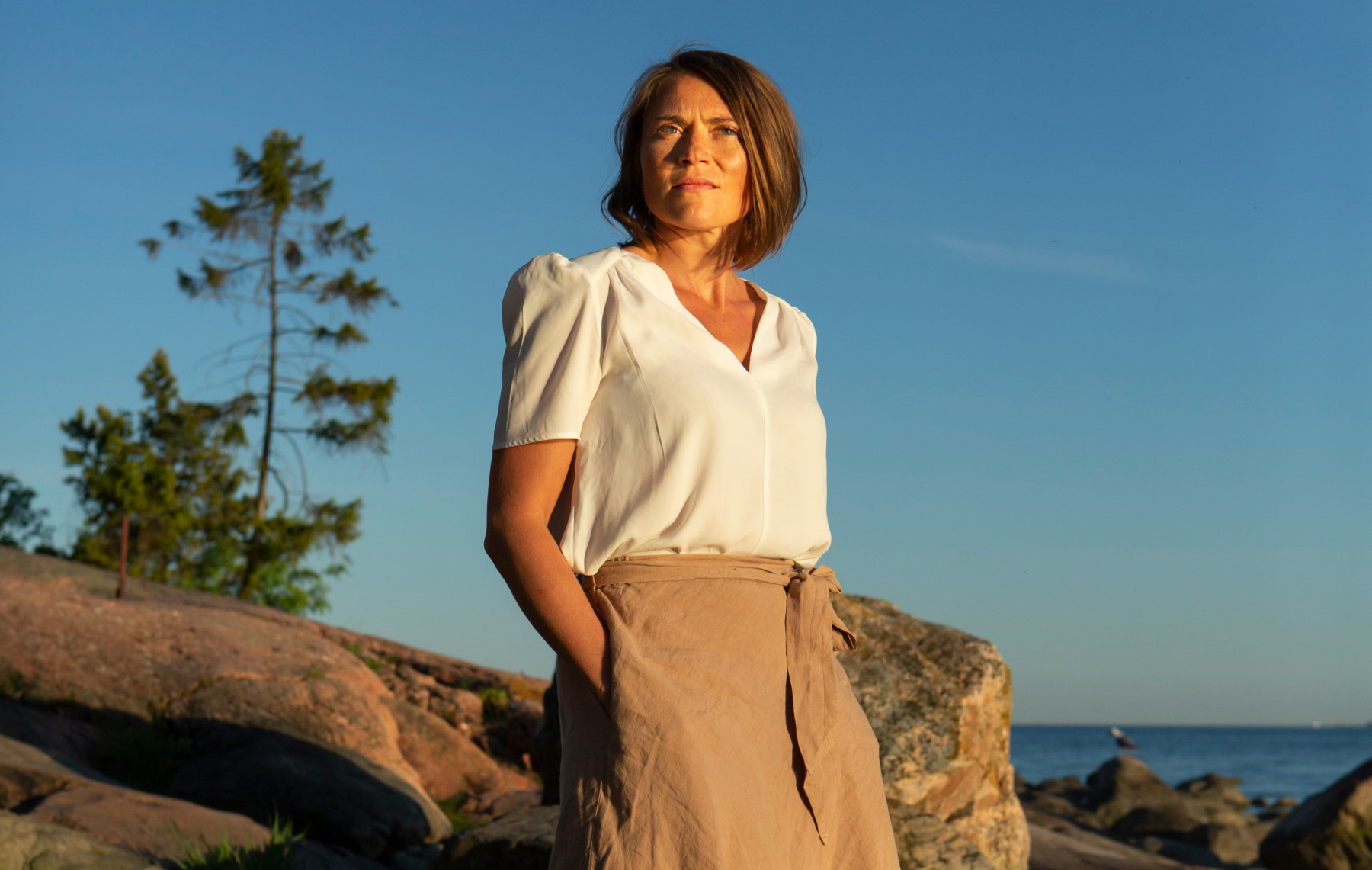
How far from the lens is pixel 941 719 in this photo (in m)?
5.34

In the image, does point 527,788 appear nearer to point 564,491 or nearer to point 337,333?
point 564,491

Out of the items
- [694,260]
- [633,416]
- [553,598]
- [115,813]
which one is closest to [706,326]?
[694,260]

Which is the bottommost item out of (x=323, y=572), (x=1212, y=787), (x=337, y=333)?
(x=1212, y=787)

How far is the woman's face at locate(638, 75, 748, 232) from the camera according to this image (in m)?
2.06

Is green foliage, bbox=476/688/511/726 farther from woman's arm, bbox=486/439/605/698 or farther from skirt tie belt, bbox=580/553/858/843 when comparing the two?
woman's arm, bbox=486/439/605/698

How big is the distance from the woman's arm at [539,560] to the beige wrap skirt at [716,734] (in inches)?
1.6

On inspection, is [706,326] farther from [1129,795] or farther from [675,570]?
[1129,795]

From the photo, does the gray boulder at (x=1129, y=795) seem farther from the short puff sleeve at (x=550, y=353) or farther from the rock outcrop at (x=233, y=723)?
the short puff sleeve at (x=550, y=353)

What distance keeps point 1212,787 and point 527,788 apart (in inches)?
1482

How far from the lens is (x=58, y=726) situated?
710 cm

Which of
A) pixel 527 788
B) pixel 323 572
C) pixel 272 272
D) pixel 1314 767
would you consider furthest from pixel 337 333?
pixel 1314 767

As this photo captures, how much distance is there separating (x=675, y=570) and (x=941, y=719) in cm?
389

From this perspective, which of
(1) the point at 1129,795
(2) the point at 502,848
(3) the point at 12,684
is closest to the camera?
(2) the point at 502,848

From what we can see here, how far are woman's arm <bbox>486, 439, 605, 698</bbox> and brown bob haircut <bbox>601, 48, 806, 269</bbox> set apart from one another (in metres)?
0.56
